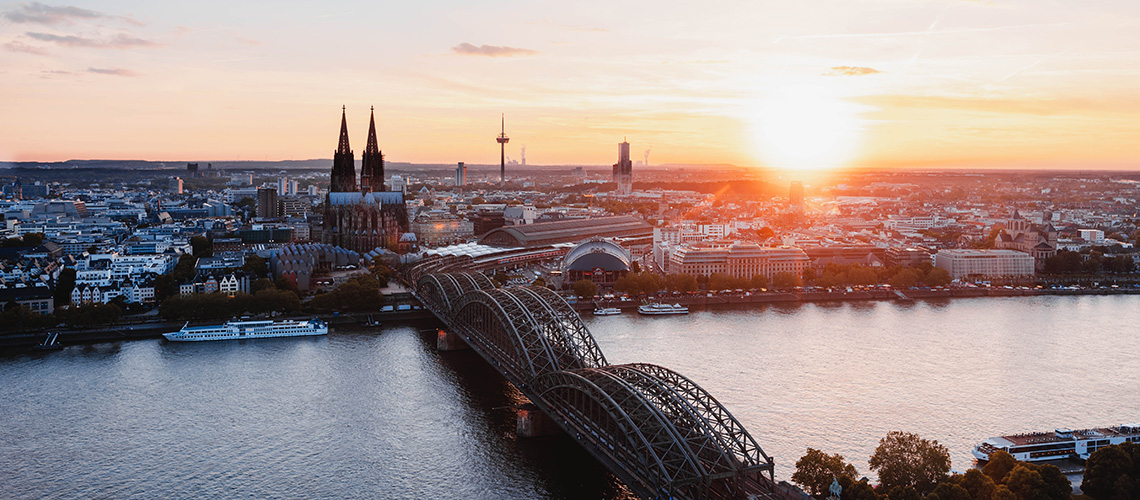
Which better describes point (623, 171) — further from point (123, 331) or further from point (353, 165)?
point (123, 331)

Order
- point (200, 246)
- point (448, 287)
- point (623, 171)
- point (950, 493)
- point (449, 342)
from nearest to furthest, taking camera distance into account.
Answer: point (950, 493) → point (449, 342) → point (448, 287) → point (200, 246) → point (623, 171)

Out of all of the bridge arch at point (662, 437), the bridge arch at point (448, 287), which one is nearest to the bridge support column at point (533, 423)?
the bridge arch at point (662, 437)

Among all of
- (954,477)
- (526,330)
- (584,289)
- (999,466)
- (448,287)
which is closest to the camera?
(954,477)

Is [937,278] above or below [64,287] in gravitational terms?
below

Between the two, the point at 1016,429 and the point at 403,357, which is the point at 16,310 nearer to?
the point at 403,357

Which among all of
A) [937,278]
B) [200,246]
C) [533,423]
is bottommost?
[533,423]

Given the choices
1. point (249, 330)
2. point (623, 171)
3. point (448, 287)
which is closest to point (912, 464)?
point (448, 287)

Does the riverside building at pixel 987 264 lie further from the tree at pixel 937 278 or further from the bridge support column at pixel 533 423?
the bridge support column at pixel 533 423
